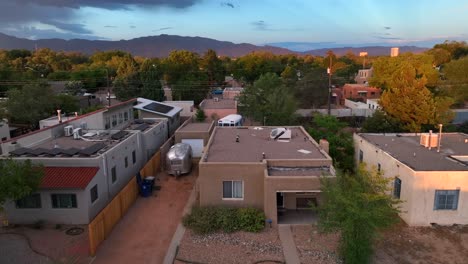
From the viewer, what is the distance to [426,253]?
15023 mm

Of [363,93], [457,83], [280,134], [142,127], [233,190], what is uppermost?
[457,83]

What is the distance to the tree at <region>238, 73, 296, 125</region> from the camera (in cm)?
3741

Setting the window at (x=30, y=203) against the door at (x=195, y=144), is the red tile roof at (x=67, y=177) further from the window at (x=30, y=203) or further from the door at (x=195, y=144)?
the door at (x=195, y=144)

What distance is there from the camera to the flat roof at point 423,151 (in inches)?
734

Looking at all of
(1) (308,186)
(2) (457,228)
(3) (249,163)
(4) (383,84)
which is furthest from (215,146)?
(4) (383,84)

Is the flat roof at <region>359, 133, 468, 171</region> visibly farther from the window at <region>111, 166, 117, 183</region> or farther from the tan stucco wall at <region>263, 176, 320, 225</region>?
the window at <region>111, 166, 117, 183</region>

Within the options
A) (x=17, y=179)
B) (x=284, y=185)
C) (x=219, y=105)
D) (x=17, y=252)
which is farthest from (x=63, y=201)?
(x=219, y=105)

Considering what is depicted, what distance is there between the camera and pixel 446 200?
17.5 m

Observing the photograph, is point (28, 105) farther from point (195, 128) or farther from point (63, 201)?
point (63, 201)

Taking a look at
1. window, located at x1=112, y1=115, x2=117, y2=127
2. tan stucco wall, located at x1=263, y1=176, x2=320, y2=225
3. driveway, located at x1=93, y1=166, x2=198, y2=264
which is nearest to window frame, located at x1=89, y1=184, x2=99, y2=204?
driveway, located at x1=93, y1=166, x2=198, y2=264

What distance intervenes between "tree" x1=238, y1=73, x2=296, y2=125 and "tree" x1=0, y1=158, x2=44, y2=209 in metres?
25.4

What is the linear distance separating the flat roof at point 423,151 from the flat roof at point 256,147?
15.6 ft

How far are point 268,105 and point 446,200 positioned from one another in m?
22.7

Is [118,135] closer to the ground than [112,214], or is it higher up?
higher up
